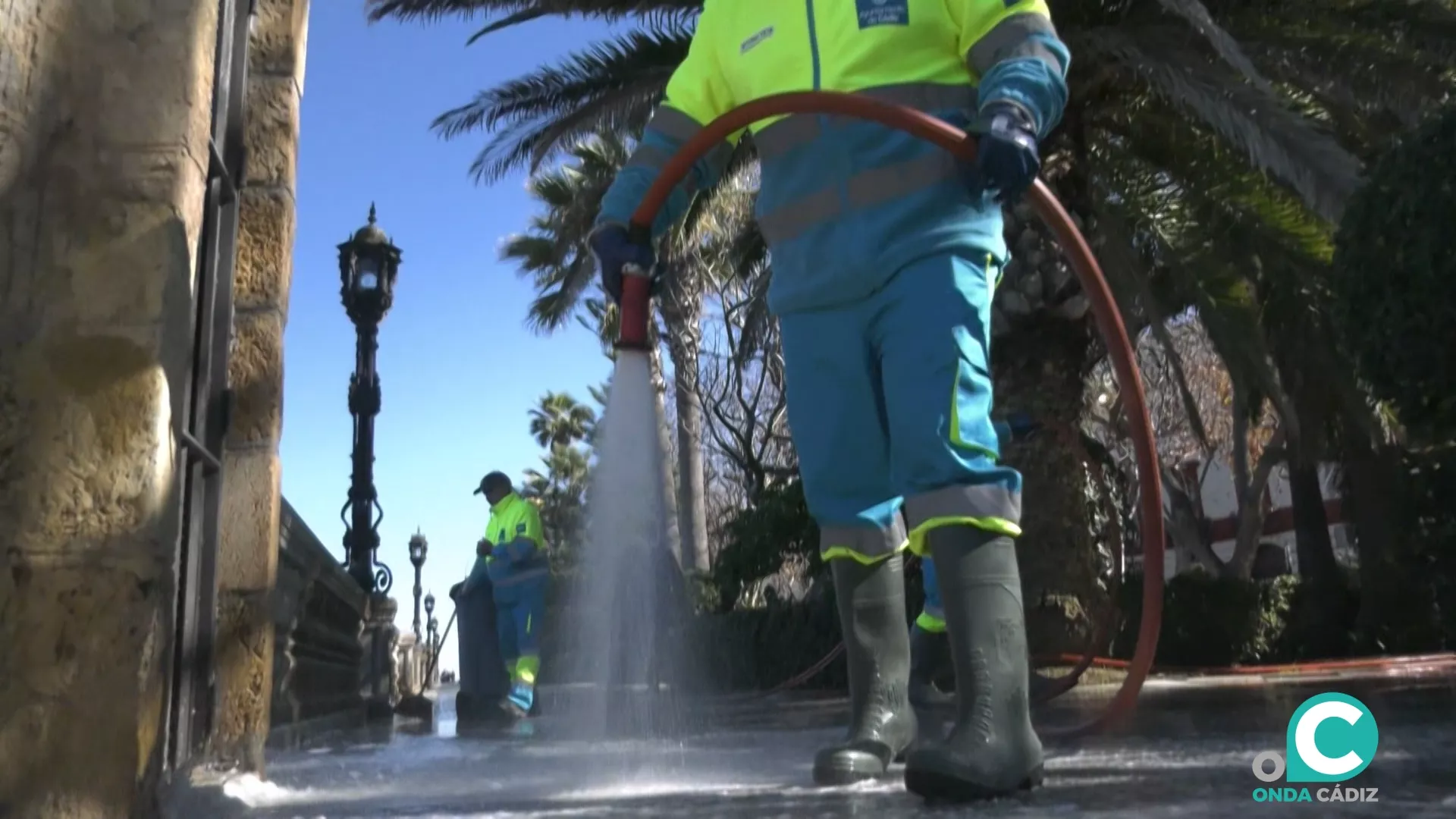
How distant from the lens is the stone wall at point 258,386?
112 inches

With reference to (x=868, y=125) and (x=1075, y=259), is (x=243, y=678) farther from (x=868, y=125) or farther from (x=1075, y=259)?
(x=1075, y=259)

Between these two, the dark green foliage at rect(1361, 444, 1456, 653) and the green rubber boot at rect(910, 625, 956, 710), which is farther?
the dark green foliage at rect(1361, 444, 1456, 653)

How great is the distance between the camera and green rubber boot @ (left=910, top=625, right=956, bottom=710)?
393cm

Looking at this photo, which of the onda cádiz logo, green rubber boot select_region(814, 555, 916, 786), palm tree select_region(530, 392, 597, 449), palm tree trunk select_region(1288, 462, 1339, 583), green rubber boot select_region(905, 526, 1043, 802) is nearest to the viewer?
the onda cádiz logo

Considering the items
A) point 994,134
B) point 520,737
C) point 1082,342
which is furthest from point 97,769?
point 1082,342

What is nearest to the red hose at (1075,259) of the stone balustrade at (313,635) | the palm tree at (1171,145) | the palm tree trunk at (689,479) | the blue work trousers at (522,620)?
the stone balustrade at (313,635)

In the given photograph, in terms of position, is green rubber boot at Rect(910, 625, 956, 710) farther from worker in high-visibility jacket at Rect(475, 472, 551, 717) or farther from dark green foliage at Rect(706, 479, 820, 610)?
dark green foliage at Rect(706, 479, 820, 610)

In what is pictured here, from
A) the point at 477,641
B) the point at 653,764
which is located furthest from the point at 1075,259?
the point at 477,641

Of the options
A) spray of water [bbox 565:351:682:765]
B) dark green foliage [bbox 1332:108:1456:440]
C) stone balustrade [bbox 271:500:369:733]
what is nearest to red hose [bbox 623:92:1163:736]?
spray of water [bbox 565:351:682:765]

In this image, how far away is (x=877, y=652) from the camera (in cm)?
263

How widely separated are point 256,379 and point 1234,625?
454 inches

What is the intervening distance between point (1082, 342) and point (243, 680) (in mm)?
6543

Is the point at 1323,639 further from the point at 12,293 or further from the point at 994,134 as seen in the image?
the point at 12,293

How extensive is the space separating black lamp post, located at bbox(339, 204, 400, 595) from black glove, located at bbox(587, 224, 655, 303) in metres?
6.91
